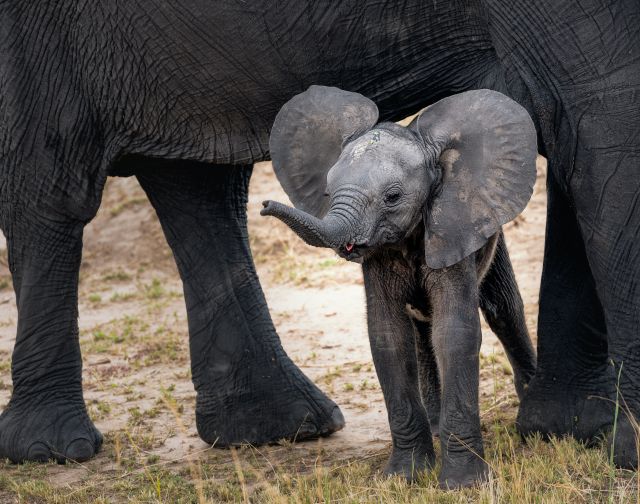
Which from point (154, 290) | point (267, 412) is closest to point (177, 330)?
point (154, 290)

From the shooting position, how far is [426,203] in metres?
4.90

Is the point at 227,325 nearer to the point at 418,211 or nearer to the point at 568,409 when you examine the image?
the point at 568,409

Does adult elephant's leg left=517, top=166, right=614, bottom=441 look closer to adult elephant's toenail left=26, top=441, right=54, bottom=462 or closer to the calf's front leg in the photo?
the calf's front leg

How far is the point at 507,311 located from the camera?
19.1ft

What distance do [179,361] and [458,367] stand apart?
3311 mm

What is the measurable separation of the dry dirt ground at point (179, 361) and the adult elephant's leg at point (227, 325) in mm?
137

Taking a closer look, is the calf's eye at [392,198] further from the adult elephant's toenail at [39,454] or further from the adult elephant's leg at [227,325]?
the adult elephant's toenail at [39,454]

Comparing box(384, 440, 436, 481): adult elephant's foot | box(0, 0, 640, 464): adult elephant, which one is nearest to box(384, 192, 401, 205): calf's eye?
box(0, 0, 640, 464): adult elephant

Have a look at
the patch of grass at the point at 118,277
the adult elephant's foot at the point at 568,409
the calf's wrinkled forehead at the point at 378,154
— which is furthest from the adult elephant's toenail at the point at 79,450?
the patch of grass at the point at 118,277

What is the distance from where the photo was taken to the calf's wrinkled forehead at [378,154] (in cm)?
471

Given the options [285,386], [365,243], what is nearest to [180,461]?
[285,386]

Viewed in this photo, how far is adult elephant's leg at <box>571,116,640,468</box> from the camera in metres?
4.86

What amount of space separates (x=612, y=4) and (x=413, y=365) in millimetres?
1446

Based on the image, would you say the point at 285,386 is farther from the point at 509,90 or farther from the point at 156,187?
the point at 509,90
